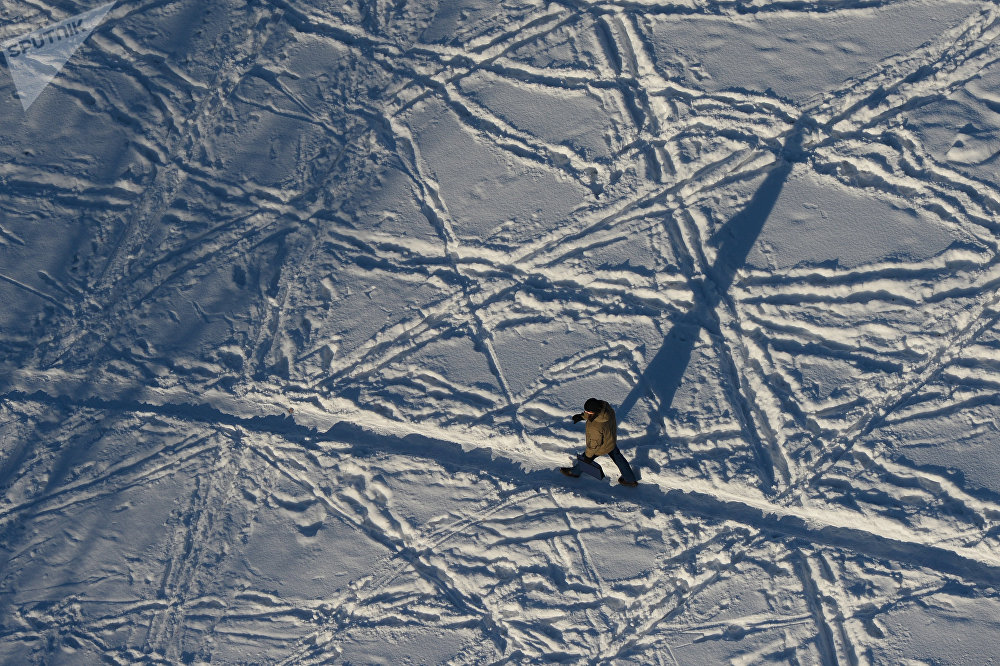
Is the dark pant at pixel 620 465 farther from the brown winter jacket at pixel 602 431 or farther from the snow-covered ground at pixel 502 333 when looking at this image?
the snow-covered ground at pixel 502 333

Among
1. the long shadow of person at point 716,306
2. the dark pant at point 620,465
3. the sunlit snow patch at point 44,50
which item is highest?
the sunlit snow patch at point 44,50

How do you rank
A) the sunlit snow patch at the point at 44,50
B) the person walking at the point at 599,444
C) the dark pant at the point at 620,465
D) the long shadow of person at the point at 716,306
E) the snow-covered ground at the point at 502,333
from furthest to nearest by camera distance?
the sunlit snow patch at the point at 44,50 < the long shadow of person at the point at 716,306 < the snow-covered ground at the point at 502,333 < the dark pant at the point at 620,465 < the person walking at the point at 599,444

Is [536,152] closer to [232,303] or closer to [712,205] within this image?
[712,205]

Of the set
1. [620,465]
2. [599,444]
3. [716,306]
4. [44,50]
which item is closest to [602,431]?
[599,444]

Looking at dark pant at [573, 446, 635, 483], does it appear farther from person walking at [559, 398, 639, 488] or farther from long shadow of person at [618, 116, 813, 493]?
long shadow of person at [618, 116, 813, 493]

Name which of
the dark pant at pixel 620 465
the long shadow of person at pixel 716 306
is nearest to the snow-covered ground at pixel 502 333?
the long shadow of person at pixel 716 306

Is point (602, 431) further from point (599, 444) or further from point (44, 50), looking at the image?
point (44, 50)
